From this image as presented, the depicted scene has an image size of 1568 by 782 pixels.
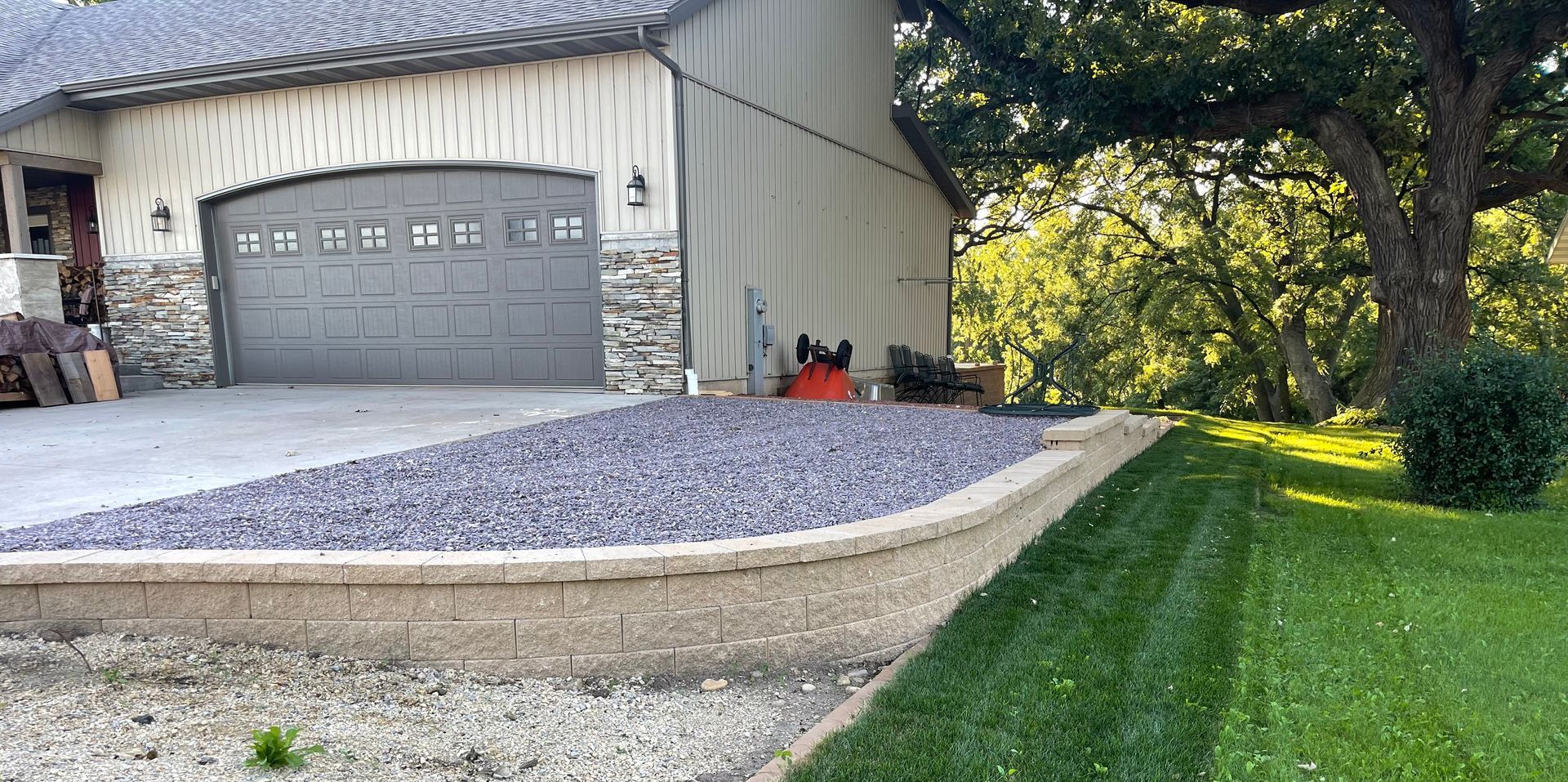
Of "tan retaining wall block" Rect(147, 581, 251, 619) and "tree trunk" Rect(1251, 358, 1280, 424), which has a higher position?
"tan retaining wall block" Rect(147, 581, 251, 619)

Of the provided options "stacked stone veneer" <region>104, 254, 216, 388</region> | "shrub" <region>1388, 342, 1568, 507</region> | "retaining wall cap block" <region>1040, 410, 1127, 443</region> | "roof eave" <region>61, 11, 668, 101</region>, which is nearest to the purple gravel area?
"retaining wall cap block" <region>1040, 410, 1127, 443</region>

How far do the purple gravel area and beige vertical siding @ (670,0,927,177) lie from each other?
438 centimetres

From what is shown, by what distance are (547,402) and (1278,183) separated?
57.5ft

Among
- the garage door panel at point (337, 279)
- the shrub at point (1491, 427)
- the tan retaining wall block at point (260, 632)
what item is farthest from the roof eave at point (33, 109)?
the shrub at point (1491, 427)

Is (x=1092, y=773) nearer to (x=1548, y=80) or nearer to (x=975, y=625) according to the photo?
(x=975, y=625)

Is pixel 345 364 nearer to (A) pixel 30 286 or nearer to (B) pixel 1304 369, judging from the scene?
(A) pixel 30 286

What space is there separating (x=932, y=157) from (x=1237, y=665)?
510 inches

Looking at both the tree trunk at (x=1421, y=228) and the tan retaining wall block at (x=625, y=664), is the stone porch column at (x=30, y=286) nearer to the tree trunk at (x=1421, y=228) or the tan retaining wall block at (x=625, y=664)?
the tan retaining wall block at (x=625, y=664)

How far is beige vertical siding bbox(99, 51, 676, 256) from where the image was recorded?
28.2 ft

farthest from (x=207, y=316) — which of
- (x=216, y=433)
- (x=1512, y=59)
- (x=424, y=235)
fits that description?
(x=1512, y=59)

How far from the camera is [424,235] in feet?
31.4

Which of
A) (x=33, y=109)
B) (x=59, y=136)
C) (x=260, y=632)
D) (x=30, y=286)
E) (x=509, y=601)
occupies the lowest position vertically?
(x=260, y=632)

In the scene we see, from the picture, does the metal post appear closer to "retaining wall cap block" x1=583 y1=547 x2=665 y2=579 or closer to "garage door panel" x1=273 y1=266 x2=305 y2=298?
"garage door panel" x1=273 y1=266 x2=305 y2=298

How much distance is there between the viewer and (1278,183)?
18.9 metres
